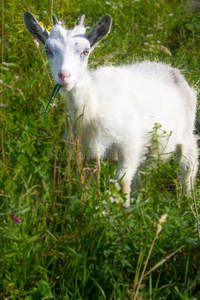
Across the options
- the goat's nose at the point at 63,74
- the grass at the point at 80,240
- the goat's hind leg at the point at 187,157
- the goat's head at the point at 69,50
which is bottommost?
the grass at the point at 80,240

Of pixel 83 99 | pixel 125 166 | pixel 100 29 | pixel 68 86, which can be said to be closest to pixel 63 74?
pixel 68 86

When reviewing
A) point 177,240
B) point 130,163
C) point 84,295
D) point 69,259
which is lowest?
point 84,295

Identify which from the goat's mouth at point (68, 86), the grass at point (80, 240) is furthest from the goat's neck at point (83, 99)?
the grass at point (80, 240)

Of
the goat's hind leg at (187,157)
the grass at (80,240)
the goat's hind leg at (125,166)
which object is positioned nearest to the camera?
the grass at (80,240)

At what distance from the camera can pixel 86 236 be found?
2752 mm

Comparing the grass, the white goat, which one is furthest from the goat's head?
the grass

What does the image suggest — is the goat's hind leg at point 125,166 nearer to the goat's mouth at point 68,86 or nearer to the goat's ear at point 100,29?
the goat's mouth at point 68,86

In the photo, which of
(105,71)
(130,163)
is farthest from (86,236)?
(105,71)

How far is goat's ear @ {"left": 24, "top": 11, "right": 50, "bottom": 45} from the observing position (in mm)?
3844

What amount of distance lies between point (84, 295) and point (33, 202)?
2.20ft

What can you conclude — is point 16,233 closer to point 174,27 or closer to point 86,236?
point 86,236

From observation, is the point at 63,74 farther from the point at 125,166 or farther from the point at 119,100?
the point at 125,166

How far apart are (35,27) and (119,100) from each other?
0.95 m

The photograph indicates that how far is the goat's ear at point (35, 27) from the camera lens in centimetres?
384
